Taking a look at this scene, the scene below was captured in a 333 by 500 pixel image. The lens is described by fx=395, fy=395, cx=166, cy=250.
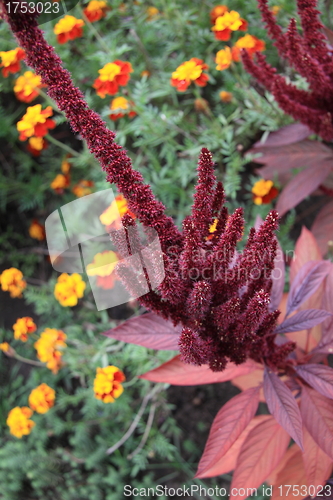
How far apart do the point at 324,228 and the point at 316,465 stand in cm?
94

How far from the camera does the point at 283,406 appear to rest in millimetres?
1026

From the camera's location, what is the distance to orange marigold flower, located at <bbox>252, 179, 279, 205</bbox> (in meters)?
1.70

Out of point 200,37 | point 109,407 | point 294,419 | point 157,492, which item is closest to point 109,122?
point 200,37

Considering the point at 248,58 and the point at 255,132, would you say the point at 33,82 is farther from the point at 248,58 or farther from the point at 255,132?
the point at 255,132

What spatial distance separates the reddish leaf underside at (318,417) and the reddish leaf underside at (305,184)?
764 mm

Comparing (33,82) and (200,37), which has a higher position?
(33,82)

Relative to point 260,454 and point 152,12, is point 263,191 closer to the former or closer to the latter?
point 260,454

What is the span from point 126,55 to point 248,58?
4.46ft

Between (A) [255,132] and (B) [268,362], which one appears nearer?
(B) [268,362]

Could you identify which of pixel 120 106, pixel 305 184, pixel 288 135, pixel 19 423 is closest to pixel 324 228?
pixel 305 184

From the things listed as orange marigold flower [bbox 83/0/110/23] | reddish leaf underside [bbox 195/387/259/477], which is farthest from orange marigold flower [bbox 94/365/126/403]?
orange marigold flower [bbox 83/0/110/23]

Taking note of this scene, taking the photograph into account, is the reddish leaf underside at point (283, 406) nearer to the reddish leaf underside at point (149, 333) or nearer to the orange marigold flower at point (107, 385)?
the reddish leaf underside at point (149, 333)

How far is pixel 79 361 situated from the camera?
190 centimetres

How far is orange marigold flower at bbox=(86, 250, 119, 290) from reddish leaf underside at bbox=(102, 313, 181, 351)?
264mm
